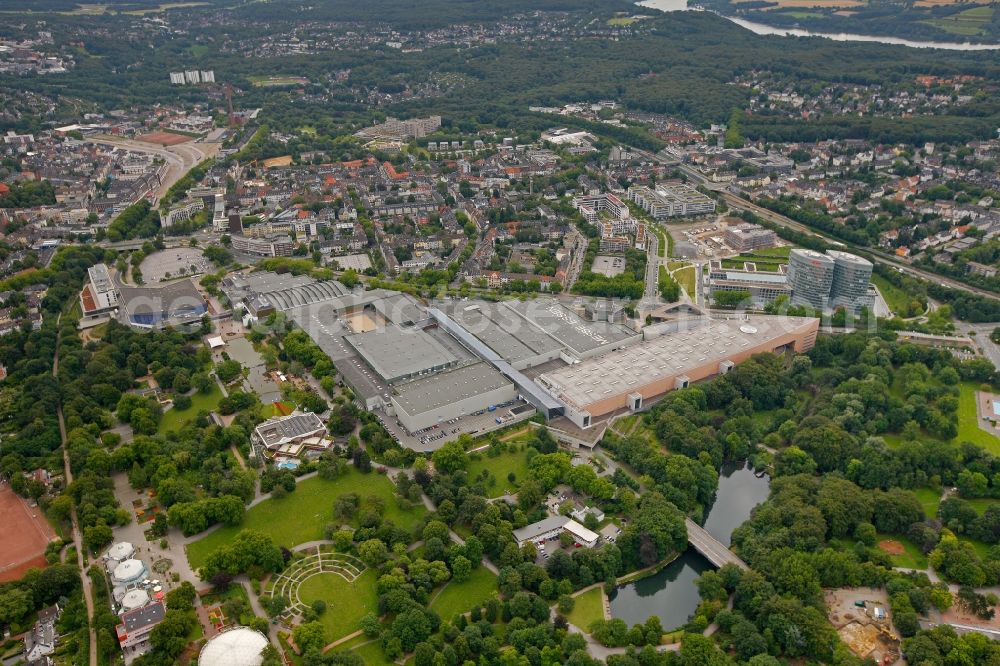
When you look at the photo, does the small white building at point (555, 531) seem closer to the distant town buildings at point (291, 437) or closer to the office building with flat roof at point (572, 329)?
the distant town buildings at point (291, 437)

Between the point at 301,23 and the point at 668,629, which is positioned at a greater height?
the point at 301,23

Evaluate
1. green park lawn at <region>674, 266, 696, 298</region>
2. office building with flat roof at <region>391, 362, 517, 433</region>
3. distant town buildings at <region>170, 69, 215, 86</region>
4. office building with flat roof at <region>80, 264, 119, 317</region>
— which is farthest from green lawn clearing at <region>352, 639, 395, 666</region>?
distant town buildings at <region>170, 69, 215, 86</region>

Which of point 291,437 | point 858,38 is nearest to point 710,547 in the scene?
point 291,437

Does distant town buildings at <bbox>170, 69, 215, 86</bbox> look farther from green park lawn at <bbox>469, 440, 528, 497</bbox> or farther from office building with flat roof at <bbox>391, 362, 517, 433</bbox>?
green park lawn at <bbox>469, 440, 528, 497</bbox>

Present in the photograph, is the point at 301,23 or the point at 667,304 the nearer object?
the point at 667,304

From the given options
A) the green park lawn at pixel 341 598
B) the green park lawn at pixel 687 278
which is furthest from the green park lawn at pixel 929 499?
the green park lawn at pixel 341 598

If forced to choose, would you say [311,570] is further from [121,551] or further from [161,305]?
[161,305]

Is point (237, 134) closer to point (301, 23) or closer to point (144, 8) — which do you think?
point (301, 23)

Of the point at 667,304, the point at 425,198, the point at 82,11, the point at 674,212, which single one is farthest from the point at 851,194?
the point at 82,11
